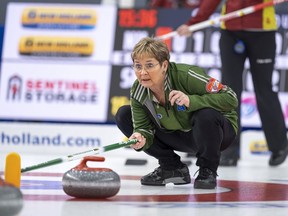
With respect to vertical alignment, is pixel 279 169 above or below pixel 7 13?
below

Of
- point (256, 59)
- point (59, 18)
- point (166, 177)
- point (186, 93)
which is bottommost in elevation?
point (166, 177)

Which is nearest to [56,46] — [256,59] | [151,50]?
[256,59]

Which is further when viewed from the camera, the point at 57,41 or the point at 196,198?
the point at 57,41

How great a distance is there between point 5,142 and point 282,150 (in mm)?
2521

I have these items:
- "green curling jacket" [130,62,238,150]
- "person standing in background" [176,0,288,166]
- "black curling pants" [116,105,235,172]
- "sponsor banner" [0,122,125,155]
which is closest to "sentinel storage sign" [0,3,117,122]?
"sponsor banner" [0,122,125,155]

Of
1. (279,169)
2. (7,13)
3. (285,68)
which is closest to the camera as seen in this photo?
(279,169)

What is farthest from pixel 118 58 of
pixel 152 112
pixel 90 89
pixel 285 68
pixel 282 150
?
pixel 152 112

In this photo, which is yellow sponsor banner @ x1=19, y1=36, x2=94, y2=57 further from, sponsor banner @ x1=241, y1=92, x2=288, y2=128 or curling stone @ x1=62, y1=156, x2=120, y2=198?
curling stone @ x1=62, y1=156, x2=120, y2=198

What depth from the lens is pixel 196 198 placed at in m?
3.06

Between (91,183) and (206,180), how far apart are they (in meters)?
0.79

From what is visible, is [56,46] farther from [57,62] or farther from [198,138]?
[198,138]

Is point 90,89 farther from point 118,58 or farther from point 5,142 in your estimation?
point 5,142

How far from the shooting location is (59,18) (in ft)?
23.6

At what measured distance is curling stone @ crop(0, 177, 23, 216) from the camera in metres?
2.17
